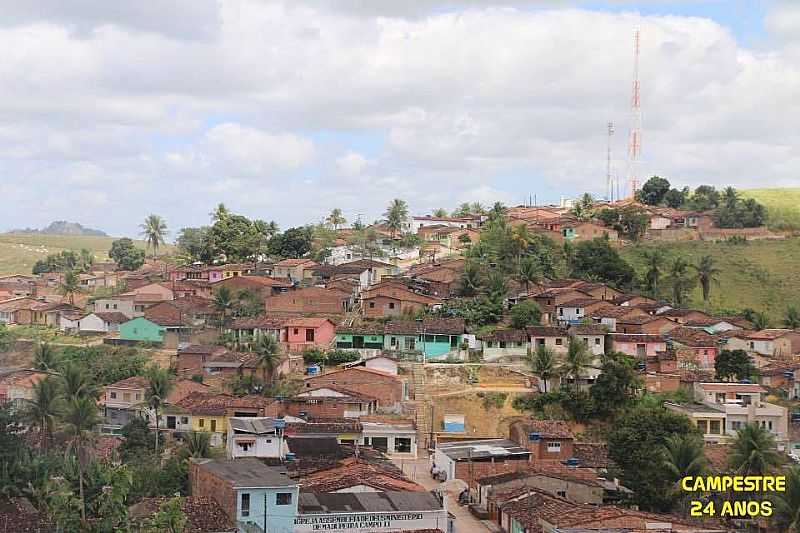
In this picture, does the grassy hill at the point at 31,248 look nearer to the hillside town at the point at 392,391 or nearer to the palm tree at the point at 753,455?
the hillside town at the point at 392,391

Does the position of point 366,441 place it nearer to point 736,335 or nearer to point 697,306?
point 736,335

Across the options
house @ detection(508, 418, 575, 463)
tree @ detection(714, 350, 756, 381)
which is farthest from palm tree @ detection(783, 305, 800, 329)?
house @ detection(508, 418, 575, 463)

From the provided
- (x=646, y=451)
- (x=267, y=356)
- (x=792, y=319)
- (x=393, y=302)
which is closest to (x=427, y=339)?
(x=393, y=302)

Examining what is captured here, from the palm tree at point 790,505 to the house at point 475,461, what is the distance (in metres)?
9.51

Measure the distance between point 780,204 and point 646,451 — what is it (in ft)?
219

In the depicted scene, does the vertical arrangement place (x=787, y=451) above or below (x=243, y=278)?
below

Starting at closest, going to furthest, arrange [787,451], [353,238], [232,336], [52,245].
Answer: [787,451], [232,336], [353,238], [52,245]

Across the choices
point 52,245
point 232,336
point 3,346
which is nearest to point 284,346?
point 232,336

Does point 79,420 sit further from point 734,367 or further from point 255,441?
point 734,367

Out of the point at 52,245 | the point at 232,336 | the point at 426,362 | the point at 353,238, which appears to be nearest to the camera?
the point at 426,362

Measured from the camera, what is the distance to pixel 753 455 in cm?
3375

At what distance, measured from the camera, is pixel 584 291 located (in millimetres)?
56000

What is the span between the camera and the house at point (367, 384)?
44.9 meters

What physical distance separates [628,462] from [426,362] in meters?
14.5
